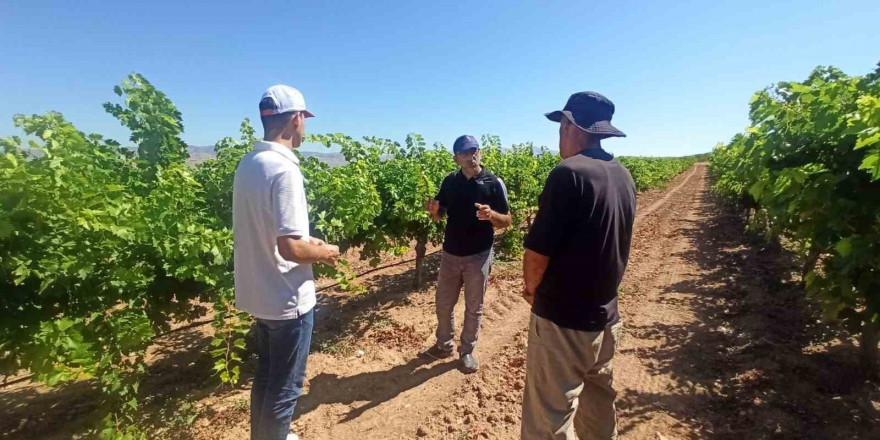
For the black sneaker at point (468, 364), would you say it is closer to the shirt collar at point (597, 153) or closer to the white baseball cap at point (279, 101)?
the shirt collar at point (597, 153)

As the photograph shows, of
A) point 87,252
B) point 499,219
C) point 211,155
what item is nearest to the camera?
point 87,252

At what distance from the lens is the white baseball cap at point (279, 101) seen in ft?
7.32

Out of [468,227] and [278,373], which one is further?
[468,227]

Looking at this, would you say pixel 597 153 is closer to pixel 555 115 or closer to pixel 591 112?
pixel 591 112

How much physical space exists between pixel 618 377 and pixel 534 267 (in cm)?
283

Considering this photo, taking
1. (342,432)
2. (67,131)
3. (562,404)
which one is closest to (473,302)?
(342,432)

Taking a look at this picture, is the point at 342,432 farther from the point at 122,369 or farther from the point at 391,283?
the point at 391,283

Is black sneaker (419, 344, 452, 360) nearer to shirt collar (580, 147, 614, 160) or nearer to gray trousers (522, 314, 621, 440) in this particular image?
gray trousers (522, 314, 621, 440)

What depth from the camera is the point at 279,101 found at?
2.24 meters

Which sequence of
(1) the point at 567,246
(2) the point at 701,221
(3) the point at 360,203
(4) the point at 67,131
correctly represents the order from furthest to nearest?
(2) the point at 701,221, (3) the point at 360,203, (4) the point at 67,131, (1) the point at 567,246

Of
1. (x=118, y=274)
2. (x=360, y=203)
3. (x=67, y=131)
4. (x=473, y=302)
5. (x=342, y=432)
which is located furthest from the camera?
(x=360, y=203)

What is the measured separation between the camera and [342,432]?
3.38 meters

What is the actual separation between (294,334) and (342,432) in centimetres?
155

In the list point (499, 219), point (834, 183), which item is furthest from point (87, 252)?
point (834, 183)
